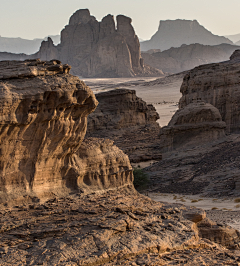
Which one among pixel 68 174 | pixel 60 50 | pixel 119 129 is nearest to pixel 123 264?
pixel 68 174

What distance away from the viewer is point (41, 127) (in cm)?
963

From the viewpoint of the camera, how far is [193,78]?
94.6 feet

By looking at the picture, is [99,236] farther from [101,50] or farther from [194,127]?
[101,50]

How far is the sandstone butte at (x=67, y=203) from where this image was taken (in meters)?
7.71

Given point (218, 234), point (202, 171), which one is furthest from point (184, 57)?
point (218, 234)

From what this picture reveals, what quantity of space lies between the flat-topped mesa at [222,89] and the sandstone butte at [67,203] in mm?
17674

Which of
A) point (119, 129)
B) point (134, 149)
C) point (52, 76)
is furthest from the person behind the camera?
point (119, 129)

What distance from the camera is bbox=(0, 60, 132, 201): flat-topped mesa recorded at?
908 cm

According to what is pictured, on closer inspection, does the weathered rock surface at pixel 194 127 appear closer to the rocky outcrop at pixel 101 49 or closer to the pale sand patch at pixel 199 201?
the pale sand patch at pixel 199 201

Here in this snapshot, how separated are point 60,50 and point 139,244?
125405mm

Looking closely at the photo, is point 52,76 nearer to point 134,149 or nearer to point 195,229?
point 195,229

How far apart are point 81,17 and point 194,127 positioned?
117 meters

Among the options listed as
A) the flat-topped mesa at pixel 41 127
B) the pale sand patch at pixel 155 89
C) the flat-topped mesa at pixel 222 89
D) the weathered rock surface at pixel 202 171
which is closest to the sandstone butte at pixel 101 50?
the pale sand patch at pixel 155 89

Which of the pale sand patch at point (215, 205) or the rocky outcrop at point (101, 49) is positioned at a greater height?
the rocky outcrop at point (101, 49)
